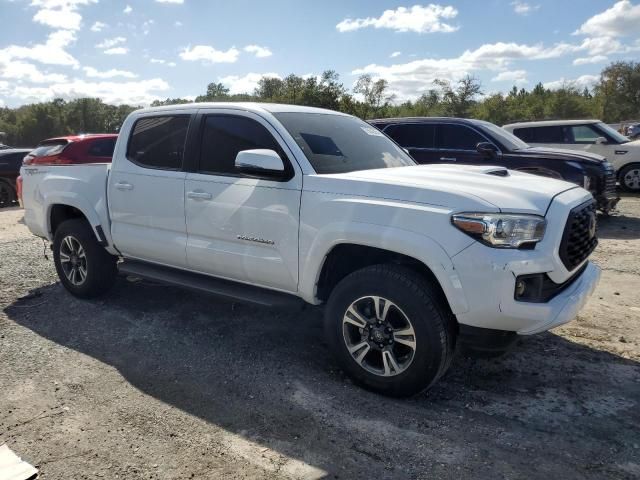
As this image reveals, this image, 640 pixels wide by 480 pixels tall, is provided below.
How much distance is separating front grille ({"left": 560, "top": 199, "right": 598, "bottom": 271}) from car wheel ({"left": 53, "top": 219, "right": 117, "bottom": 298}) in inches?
165

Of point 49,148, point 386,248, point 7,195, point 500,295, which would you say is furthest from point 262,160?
point 7,195

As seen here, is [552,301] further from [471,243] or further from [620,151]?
[620,151]

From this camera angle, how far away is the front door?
12.0ft

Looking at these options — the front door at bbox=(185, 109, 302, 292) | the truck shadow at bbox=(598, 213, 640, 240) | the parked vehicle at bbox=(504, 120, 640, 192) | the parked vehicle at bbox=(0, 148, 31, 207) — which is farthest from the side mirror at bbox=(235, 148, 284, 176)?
the parked vehicle at bbox=(0, 148, 31, 207)

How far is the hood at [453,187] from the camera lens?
3014 millimetres

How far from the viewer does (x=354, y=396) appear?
3.44 m

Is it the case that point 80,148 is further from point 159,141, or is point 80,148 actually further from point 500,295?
point 500,295

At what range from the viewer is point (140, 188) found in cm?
457

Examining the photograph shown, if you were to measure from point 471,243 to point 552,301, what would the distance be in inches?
24.1

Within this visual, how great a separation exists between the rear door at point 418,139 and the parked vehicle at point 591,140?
371 centimetres

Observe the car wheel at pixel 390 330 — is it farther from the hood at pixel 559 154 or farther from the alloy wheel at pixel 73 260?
the hood at pixel 559 154

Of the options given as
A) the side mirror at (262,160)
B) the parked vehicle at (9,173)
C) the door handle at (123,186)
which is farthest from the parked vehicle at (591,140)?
the parked vehicle at (9,173)

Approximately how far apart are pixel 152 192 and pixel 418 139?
6.21 m

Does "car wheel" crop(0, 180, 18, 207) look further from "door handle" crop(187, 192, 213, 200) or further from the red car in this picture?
"door handle" crop(187, 192, 213, 200)
